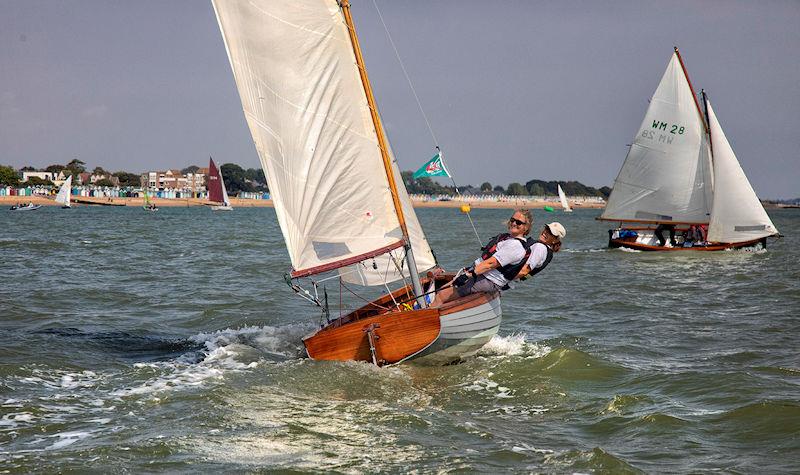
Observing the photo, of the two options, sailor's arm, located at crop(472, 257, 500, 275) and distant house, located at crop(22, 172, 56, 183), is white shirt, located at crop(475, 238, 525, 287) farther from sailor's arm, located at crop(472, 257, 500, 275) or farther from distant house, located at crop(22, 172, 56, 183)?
distant house, located at crop(22, 172, 56, 183)

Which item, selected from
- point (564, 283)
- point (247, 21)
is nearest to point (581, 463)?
point (247, 21)

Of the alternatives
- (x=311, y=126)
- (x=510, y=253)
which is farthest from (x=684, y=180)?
(x=311, y=126)

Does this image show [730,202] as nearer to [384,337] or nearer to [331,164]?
[331,164]

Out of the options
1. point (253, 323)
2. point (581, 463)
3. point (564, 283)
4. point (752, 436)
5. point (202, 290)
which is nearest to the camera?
point (581, 463)

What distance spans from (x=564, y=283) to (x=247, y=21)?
13.7m

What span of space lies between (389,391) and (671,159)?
1066 inches

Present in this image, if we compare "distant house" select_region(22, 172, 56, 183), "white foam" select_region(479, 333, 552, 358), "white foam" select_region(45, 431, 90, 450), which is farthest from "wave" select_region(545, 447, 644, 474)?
"distant house" select_region(22, 172, 56, 183)

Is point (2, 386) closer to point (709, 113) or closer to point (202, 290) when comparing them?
point (202, 290)

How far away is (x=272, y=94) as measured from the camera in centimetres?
1036

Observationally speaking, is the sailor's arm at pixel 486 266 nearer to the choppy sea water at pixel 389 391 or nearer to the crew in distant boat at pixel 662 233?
the choppy sea water at pixel 389 391

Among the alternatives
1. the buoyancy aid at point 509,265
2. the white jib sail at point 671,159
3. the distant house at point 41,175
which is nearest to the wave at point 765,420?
the buoyancy aid at point 509,265

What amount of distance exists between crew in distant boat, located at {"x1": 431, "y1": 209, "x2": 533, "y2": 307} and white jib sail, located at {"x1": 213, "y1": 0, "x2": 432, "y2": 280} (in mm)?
1157

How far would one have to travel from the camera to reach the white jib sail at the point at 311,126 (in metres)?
10.1

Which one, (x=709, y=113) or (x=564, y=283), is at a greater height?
(x=709, y=113)
